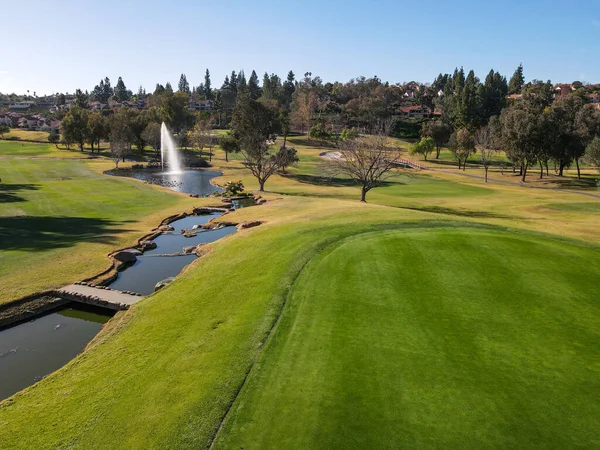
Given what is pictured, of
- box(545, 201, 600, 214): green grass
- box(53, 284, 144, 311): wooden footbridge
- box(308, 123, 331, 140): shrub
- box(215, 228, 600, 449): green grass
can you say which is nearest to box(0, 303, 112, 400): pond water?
box(53, 284, 144, 311): wooden footbridge

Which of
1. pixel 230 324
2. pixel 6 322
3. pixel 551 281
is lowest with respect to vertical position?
pixel 6 322

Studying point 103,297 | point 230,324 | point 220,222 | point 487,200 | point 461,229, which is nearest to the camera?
point 230,324

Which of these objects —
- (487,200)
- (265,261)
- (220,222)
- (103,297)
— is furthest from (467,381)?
(487,200)

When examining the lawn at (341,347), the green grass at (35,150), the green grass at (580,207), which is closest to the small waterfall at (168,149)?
the green grass at (35,150)

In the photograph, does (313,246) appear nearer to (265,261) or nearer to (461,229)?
(265,261)

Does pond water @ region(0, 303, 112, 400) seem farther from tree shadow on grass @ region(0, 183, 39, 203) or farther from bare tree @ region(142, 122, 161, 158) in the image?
bare tree @ region(142, 122, 161, 158)

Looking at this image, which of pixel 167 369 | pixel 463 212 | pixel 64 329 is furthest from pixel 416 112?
pixel 167 369

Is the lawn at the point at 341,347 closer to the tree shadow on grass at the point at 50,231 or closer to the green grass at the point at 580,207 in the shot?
the tree shadow on grass at the point at 50,231
